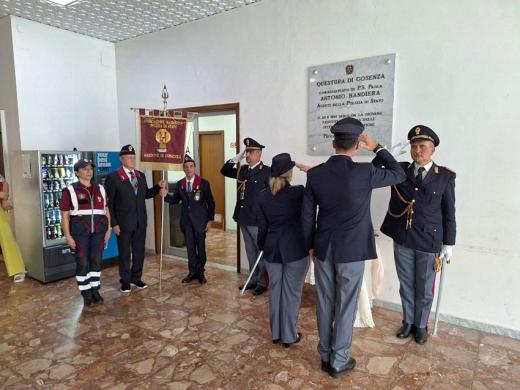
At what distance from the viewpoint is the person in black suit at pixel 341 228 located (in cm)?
224

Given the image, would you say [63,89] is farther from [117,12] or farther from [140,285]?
[140,285]

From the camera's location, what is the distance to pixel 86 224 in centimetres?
351

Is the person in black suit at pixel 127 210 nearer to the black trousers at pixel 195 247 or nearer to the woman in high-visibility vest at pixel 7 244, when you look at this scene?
the black trousers at pixel 195 247

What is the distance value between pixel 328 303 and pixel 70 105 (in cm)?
431

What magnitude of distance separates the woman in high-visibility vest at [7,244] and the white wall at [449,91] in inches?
119

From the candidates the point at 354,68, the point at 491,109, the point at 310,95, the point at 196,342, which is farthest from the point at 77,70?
the point at 491,109

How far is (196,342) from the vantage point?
113 inches

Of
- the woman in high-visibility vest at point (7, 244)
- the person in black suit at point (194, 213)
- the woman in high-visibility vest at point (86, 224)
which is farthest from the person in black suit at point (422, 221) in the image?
the woman in high-visibility vest at point (7, 244)

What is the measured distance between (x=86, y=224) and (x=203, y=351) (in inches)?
67.1

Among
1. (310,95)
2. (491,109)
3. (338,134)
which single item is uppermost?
(310,95)

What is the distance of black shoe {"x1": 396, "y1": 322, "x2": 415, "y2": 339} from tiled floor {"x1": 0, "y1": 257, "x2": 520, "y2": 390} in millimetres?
56

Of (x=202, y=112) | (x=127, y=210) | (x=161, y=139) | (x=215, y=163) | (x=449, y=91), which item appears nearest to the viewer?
(x=449, y=91)

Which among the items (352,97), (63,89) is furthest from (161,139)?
(352,97)

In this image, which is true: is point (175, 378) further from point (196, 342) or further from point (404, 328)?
point (404, 328)
